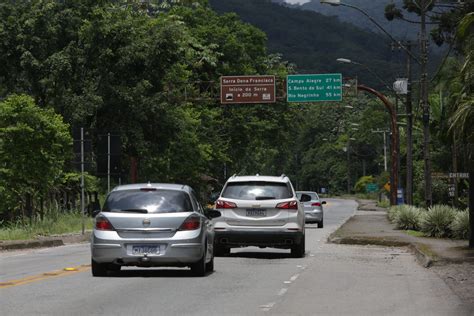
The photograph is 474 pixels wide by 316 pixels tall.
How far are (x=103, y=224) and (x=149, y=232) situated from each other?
814mm

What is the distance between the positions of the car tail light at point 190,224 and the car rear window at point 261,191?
6072 millimetres

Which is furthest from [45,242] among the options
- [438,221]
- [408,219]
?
[408,219]

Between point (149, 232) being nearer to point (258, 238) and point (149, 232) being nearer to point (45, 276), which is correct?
point (45, 276)

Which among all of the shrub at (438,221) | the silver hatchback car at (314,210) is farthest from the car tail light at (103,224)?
the silver hatchback car at (314,210)

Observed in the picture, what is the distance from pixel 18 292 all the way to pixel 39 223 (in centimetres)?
2268

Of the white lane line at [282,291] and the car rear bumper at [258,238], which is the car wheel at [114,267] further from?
the car rear bumper at [258,238]

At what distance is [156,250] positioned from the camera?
18.3 meters

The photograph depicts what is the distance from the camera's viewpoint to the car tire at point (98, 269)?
61.4 ft

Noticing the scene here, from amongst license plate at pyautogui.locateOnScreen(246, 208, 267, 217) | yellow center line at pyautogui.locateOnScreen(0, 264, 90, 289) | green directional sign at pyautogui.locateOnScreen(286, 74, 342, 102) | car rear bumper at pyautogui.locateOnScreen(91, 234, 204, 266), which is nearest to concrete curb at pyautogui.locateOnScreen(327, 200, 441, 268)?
license plate at pyautogui.locateOnScreen(246, 208, 267, 217)

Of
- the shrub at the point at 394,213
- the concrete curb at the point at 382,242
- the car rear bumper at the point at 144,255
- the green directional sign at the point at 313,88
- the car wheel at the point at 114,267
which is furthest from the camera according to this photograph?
the green directional sign at the point at 313,88

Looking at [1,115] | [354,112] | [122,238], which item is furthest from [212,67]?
[354,112]

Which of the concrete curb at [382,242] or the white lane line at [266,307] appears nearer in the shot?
the white lane line at [266,307]

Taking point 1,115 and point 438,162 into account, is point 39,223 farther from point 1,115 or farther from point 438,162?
point 438,162

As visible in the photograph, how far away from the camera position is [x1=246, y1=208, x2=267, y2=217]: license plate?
963 inches
